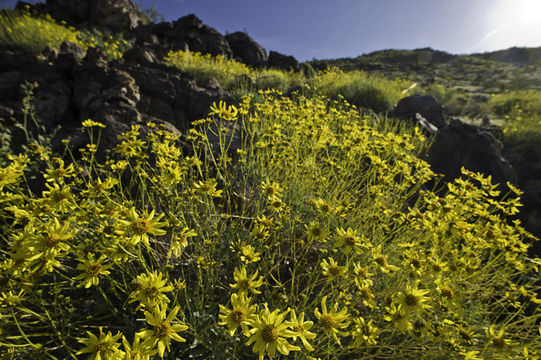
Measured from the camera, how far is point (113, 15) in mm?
15359

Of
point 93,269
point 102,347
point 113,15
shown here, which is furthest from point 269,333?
point 113,15

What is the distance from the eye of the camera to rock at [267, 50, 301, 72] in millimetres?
16223

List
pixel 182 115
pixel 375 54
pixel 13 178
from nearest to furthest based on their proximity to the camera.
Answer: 1. pixel 13 178
2. pixel 182 115
3. pixel 375 54

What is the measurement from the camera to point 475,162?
5.38 m

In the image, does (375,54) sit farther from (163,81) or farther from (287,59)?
(163,81)

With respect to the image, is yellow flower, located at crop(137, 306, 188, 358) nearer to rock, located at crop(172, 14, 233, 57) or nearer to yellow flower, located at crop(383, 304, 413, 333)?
yellow flower, located at crop(383, 304, 413, 333)

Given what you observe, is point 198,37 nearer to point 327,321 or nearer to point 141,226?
point 141,226

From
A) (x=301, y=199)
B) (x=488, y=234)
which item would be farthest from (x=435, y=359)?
(x=301, y=199)

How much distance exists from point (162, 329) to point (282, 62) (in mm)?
17771

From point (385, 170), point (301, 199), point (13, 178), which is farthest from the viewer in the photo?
point (301, 199)

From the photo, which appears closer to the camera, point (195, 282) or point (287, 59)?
point (195, 282)

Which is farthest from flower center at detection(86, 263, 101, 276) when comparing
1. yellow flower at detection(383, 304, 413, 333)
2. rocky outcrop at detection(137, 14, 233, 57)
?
rocky outcrop at detection(137, 14, 233, 57)

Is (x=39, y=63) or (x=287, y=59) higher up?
(x=287, y=59)

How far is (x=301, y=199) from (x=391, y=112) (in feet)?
23.2
